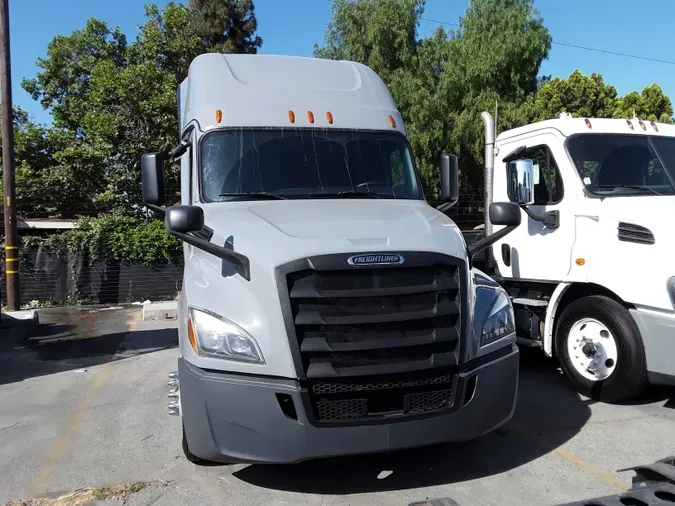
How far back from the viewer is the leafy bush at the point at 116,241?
14.3 metres

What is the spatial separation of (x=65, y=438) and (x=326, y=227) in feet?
10.4

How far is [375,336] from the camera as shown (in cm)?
350

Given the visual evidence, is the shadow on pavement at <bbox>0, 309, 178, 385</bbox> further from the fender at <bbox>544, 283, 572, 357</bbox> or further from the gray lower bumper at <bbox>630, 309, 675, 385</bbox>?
the gray lower bumper at <bbox>630, 309, 675, 385</bbox>

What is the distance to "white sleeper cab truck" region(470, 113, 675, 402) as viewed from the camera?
489cm

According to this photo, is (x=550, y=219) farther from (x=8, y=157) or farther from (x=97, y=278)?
(x=97, y=278)

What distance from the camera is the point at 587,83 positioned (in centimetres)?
2184

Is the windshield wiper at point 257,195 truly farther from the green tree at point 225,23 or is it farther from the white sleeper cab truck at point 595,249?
the green tree at point 225,23

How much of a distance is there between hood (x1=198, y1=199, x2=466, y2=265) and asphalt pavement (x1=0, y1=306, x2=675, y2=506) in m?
1.60

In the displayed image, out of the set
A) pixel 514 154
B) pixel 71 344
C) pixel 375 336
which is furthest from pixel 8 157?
pixel 375 336

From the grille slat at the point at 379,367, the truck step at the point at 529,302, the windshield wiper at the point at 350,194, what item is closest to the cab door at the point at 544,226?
the truck step at the point at 529,302

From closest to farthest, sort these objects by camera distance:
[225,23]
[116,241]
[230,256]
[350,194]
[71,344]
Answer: [230,256] < [350,194] < [71,344] < [116,241] < [225,23]

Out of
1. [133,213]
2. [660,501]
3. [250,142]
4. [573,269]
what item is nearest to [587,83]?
[133,213]

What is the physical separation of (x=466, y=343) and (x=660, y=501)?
1.36m

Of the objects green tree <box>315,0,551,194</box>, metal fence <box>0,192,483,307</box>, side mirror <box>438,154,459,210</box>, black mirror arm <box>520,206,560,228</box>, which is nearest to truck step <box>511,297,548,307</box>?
black mirror arm <box>520,206,560,228</box>
